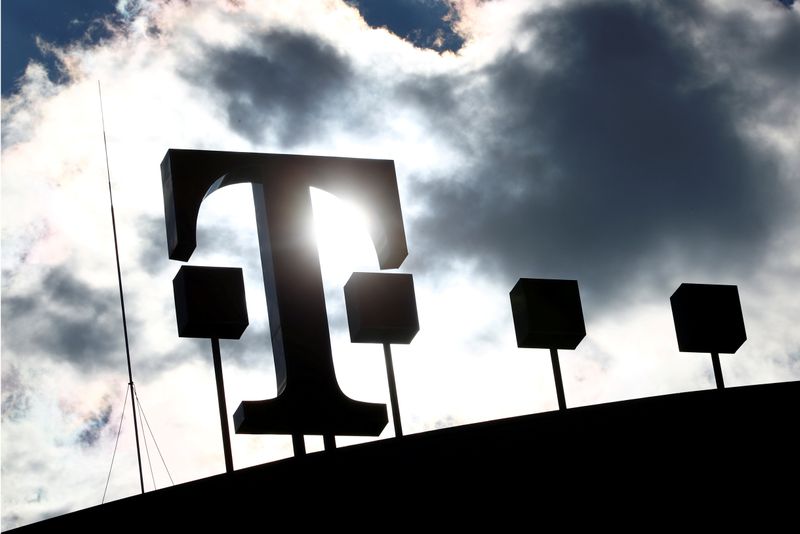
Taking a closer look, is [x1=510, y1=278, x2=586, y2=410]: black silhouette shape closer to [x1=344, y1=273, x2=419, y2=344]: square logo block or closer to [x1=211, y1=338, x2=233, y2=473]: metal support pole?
[x1=344, y1=273, x2=419, y2=344]: square logo block

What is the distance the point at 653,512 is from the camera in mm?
14875

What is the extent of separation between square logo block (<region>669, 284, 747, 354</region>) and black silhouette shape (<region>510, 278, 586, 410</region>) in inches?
57.5

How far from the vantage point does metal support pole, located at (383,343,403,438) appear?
53.1ft

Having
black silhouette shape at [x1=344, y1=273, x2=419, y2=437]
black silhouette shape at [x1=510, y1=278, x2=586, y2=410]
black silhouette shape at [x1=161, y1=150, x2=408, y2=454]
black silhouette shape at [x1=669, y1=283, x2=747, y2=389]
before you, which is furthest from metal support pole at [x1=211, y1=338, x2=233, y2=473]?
black silhouette shape at [x1=669, y1=283, x2=747, y2=389]

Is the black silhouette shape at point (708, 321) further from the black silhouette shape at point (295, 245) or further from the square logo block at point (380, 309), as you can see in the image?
the black silhouette shape at point (295, 245)

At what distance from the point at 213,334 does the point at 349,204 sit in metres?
3.34

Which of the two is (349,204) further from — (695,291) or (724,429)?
(724,429)

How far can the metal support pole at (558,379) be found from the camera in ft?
54.9

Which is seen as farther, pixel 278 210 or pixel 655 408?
pixel 278 210

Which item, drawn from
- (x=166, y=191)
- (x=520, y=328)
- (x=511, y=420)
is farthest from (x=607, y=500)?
(x=166, y=191)

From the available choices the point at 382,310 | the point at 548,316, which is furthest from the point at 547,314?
the point at 382,310

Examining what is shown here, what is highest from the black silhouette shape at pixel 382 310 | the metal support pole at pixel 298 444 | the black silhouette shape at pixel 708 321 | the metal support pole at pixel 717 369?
the black silhouette shape at pixel 382 310

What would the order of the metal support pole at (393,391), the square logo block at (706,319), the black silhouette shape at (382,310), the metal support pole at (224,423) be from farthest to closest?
1. the square logo block at (706,319)
2. the black silhouette shape at (382,310)
3. the metal support pole at (393,391)
4. the metal support pole at (224,423)

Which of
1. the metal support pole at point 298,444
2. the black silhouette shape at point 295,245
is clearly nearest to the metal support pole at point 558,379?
the black silhouette shape at point 295,245
